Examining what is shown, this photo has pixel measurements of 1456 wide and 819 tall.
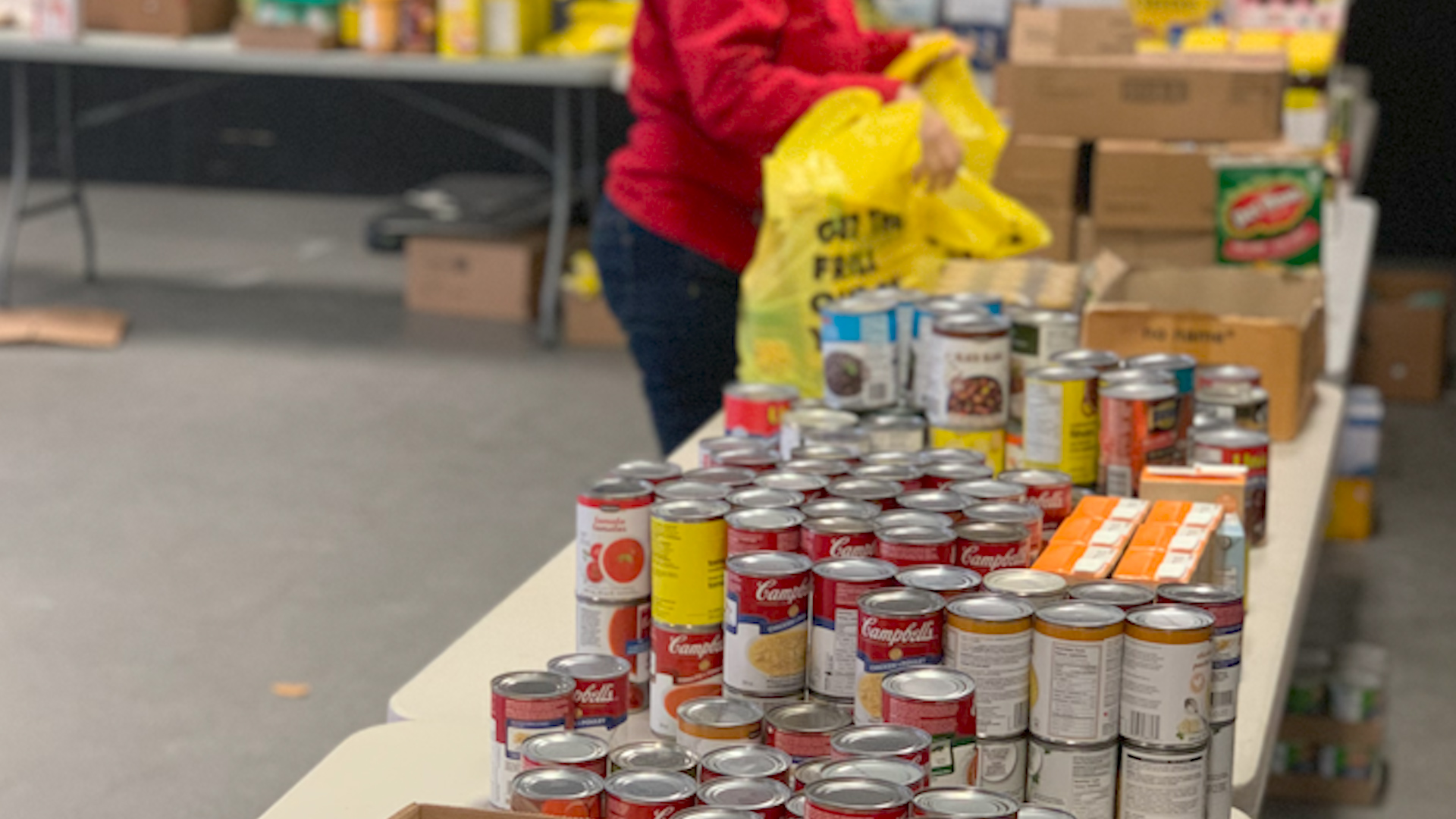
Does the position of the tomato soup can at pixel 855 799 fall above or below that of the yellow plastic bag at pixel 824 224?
below

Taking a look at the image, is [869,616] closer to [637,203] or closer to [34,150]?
[637,203]

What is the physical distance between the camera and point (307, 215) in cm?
904

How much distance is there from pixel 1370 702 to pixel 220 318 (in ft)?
15.8

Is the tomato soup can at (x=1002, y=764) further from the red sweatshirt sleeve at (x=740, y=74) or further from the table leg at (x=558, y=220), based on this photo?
the table leg at (x=558, y=220)

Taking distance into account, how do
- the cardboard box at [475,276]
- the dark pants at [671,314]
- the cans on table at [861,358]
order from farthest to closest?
the cardboard box at [475,276], the dark pants at [671,314], the cans on table at [861,358]

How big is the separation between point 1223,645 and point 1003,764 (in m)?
0.22

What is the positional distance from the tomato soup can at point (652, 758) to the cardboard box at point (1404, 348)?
503cm

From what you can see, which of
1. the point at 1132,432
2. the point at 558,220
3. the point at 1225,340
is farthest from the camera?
the point at 558,220

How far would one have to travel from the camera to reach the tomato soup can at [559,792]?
128cm

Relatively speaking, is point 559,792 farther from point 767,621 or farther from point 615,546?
point 615,546

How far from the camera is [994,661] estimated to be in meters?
1.42

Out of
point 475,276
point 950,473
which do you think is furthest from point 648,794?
point 475,276

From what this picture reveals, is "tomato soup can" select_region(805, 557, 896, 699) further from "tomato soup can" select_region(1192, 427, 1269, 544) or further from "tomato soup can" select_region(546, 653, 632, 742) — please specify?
"tomato soup can" select_region(1192, 427, 1269, 544)

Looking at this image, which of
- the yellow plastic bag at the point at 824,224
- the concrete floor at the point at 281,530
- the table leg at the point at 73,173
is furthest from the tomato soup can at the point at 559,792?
the table leg at the point at 73,173
